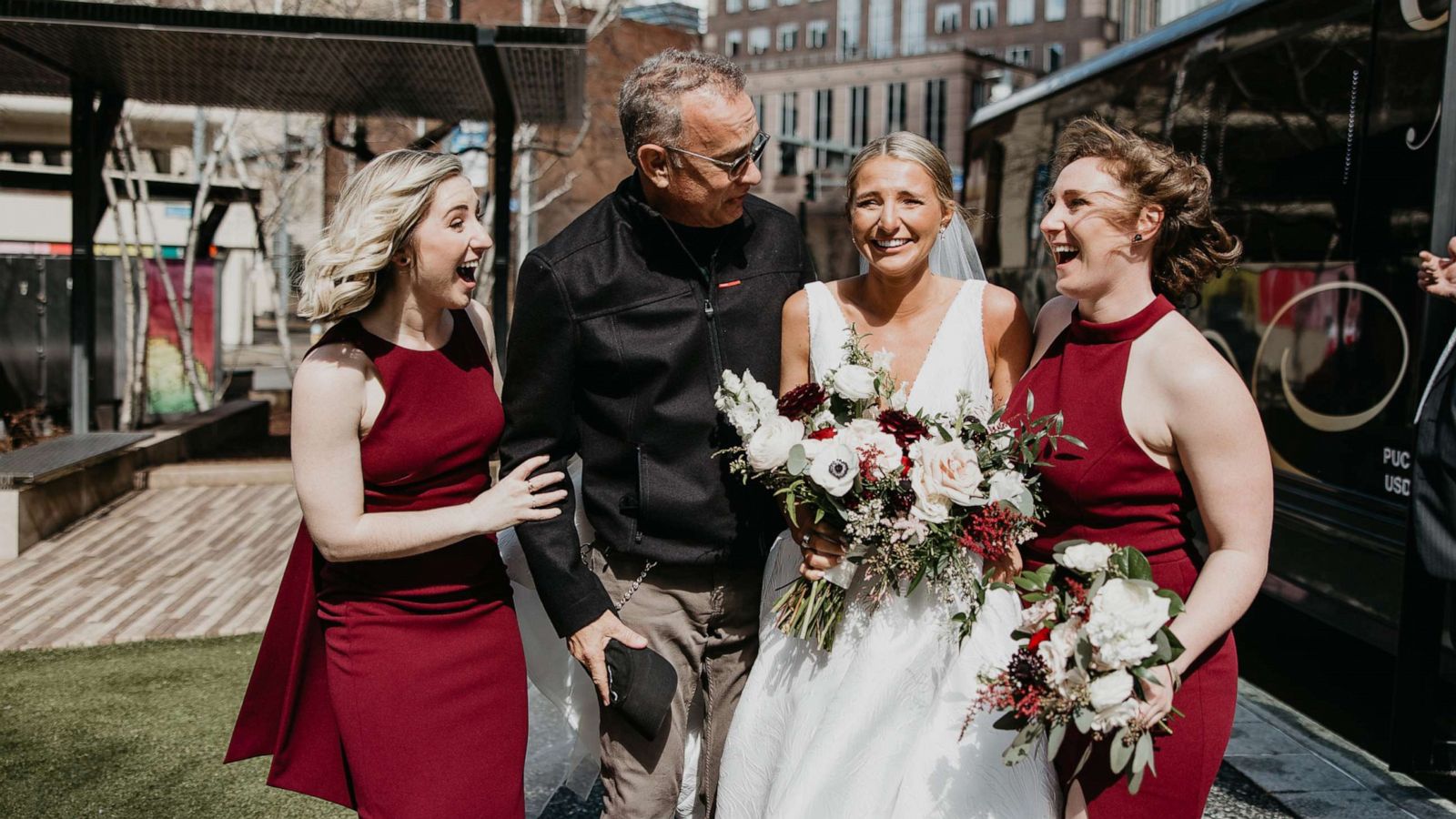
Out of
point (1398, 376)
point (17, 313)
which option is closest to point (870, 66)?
point (17, 313)

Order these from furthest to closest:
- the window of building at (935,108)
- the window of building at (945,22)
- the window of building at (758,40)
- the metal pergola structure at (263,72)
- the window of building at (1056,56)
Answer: the window of building at (758,40), the window of building at (945,22), the window of building at (1056,56), the window of building at (935,108), the metal pergola structure at (263,72)

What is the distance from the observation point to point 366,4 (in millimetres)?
14219

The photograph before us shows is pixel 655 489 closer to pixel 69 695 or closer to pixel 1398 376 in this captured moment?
pixel 69 695

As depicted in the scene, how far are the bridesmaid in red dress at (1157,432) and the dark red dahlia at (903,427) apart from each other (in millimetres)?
273

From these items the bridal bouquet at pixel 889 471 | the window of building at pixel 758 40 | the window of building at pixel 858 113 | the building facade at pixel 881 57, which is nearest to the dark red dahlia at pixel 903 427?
the bridal bouquet at pixel 889 471

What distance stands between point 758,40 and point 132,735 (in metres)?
83.4

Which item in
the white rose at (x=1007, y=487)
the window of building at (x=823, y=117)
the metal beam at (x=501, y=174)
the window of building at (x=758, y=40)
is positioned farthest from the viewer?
the window of building at (x=758, y=40)

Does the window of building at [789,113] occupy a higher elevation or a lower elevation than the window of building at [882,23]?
lower

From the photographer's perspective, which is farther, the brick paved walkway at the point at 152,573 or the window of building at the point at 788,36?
the window of building at the point at 788,36

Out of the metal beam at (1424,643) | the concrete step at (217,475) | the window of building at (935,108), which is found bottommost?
the concrete step at (217,475)

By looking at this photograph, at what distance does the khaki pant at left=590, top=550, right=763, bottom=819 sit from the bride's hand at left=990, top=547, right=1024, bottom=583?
0.65m

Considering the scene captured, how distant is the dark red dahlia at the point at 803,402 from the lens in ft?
8.32

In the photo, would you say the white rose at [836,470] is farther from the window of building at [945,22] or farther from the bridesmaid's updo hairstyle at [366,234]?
the window of building at [945,22]

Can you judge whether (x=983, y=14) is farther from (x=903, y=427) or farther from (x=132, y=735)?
(x=903, y=427)
